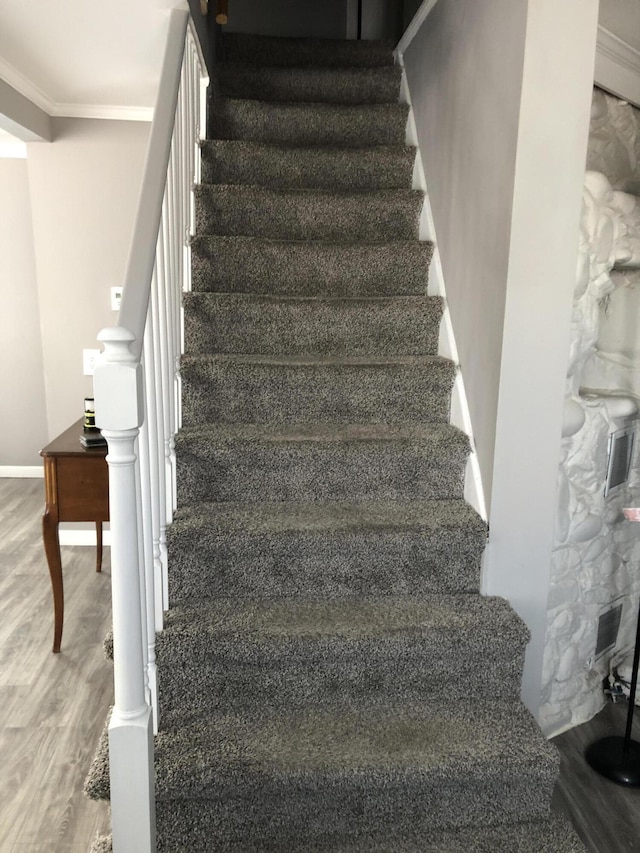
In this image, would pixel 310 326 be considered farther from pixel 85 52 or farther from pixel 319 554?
pixel 85 52

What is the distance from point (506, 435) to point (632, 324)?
0.85m

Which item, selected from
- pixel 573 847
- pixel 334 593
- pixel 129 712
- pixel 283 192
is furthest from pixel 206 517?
pixel 283 192

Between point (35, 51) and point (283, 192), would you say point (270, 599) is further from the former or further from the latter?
point (35, 51)

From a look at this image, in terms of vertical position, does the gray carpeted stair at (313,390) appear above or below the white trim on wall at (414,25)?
below

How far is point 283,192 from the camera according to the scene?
102 inches

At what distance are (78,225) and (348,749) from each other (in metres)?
2.92

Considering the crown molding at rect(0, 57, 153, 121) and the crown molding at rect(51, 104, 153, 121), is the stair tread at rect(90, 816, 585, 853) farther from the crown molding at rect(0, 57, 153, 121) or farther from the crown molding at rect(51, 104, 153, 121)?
the crown molding at rect(51, 104, 153, 121)

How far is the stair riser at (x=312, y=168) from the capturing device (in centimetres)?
271

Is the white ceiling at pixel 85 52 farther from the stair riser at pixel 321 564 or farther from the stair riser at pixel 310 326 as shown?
the stair riser at pixel 321 564

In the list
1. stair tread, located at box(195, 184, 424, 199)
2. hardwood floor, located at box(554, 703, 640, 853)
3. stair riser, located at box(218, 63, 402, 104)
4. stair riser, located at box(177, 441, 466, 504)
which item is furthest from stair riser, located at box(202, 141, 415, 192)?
hardwood floor, located at box(554, 703, 640, 853)

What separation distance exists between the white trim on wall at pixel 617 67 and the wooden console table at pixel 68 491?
2.10 meters

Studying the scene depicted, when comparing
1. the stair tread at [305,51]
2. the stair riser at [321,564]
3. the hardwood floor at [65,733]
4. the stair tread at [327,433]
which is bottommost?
the hardwood floor at [65,733]

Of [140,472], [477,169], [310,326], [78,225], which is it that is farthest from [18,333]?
[140,472]

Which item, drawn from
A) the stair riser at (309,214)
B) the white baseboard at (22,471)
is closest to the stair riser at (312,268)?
the stair riser at (309,214)
